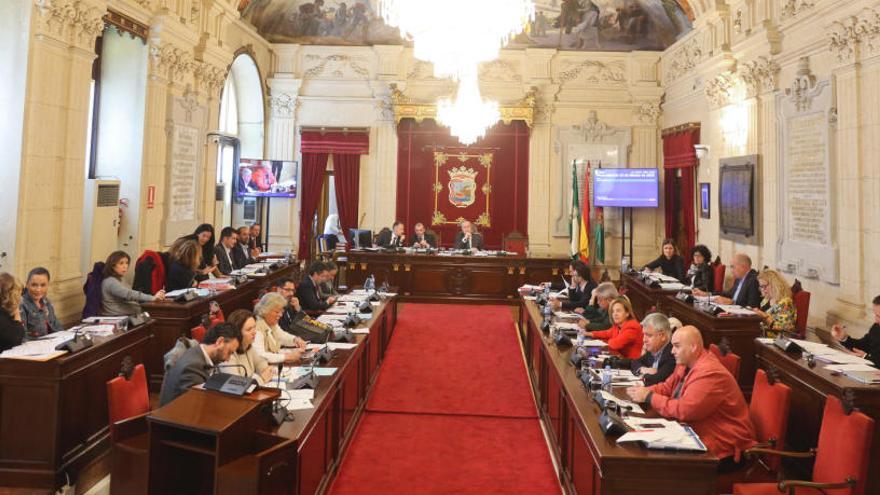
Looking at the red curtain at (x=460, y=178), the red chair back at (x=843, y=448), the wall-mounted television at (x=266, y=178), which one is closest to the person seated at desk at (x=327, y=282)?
the red chair back at (x=843, y=448)

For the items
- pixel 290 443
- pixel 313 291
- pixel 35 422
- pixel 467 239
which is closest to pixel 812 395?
pixel 290 443

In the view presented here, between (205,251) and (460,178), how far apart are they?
6517 millimetres

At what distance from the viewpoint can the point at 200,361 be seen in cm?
351

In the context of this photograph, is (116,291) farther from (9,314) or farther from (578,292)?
(578,292)

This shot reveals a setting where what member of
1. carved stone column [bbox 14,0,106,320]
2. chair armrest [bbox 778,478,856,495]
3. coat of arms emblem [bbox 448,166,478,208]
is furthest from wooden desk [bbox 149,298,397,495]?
coat of arms emblem [bbox 448,166,478,208]

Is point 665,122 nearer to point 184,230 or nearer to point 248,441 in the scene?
point 184,230

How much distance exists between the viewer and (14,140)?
6086mm

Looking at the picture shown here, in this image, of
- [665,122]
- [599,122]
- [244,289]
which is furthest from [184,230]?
[665,122]

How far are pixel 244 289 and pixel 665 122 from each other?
9754 mm

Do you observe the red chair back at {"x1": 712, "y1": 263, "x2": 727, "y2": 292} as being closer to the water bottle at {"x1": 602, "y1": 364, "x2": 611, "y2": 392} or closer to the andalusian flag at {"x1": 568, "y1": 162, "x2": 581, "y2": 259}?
the andalusian flag at {"x1": 568, "y1": 162, "x2": 581, "y2": 259}

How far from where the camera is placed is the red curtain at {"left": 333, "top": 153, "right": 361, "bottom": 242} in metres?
13.4

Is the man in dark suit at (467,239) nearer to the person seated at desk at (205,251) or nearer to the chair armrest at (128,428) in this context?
the person seated at desk at (205,251)

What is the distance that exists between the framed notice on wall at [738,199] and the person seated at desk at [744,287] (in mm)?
2213

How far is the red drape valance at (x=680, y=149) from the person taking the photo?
11.4 metres
